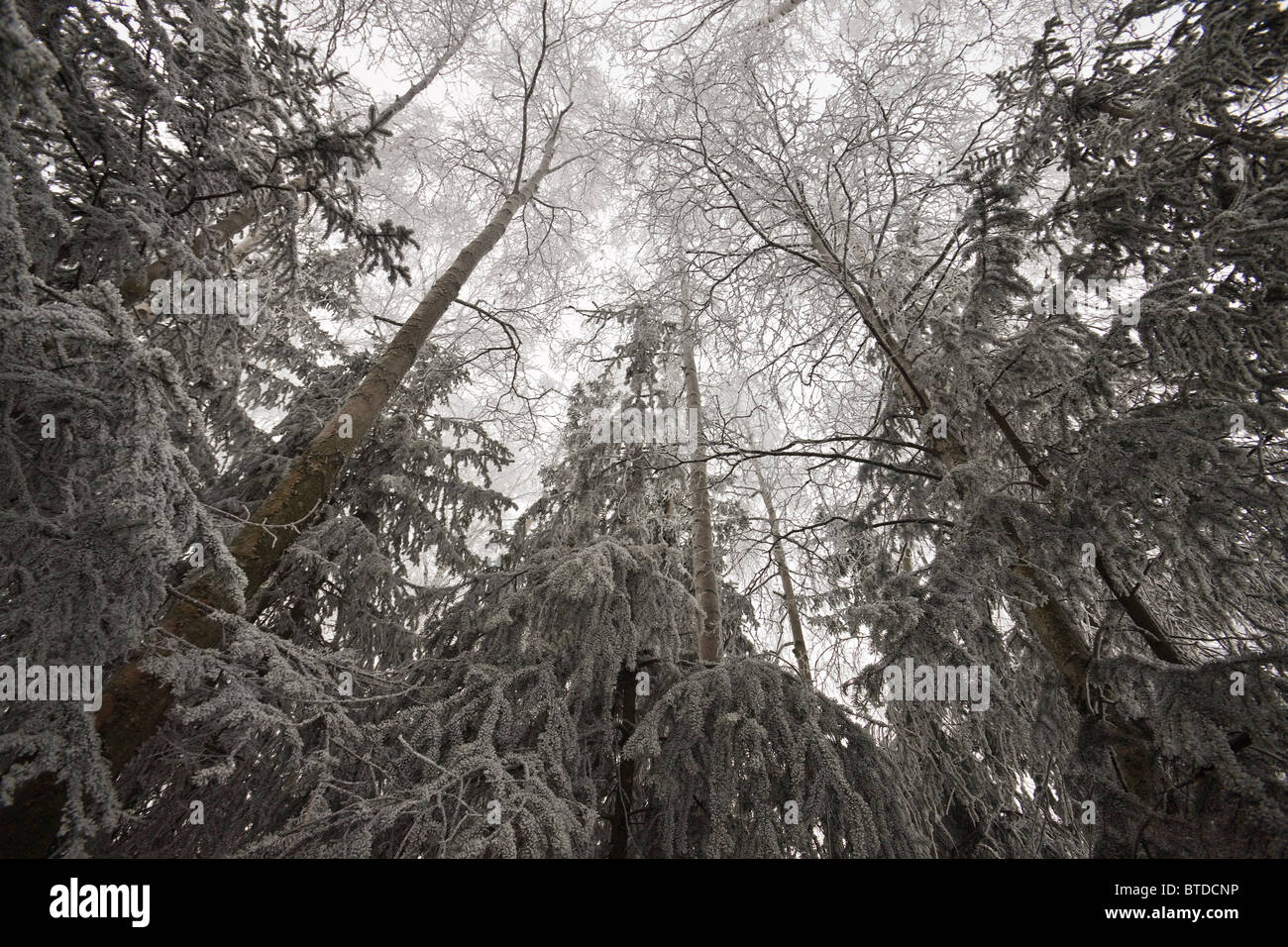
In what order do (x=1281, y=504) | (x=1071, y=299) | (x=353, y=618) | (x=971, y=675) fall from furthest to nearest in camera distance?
(x=353, y=618), (x=1071, y=299), (x=971, y=675), (x=1281, y=504)

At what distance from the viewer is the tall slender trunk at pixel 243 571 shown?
199 centimetres

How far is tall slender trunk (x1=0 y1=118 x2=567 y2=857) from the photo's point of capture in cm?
199

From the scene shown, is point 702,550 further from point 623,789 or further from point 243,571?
point 243,571

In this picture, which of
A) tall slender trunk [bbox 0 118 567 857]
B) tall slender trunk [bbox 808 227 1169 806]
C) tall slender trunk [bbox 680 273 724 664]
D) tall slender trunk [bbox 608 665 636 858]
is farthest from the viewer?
tall slender trunk [bbox 680 273 724 664]

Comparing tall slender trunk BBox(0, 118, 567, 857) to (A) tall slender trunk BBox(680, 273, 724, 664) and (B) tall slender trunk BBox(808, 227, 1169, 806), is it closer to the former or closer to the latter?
(A) tall slender trunk BBox(680, 273, 724, 664)

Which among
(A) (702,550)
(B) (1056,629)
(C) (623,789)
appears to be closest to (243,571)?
(C) (623,789)

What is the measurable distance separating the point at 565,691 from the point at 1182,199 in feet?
13.3

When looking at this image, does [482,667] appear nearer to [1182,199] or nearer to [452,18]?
[1182,199]

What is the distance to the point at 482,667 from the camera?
2.85m

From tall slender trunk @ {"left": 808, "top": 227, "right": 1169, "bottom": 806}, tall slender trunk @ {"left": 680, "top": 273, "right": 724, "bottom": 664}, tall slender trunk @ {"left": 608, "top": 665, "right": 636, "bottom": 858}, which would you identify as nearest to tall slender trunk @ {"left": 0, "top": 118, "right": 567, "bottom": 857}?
tall slender trunk @ {"left": 608, "top": 665, "right": 636, "bottom": 858}

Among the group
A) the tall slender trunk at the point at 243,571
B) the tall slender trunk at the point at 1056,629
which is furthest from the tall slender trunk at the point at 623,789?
the tall slender trunk at the point at 1056,629

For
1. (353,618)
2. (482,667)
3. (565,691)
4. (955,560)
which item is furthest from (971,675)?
(353,618)

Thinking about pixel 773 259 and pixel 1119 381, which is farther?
pixel 773 259

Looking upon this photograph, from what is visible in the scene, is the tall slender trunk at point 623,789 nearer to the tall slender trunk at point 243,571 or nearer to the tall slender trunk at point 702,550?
the tall slender trunk at point 702,550
